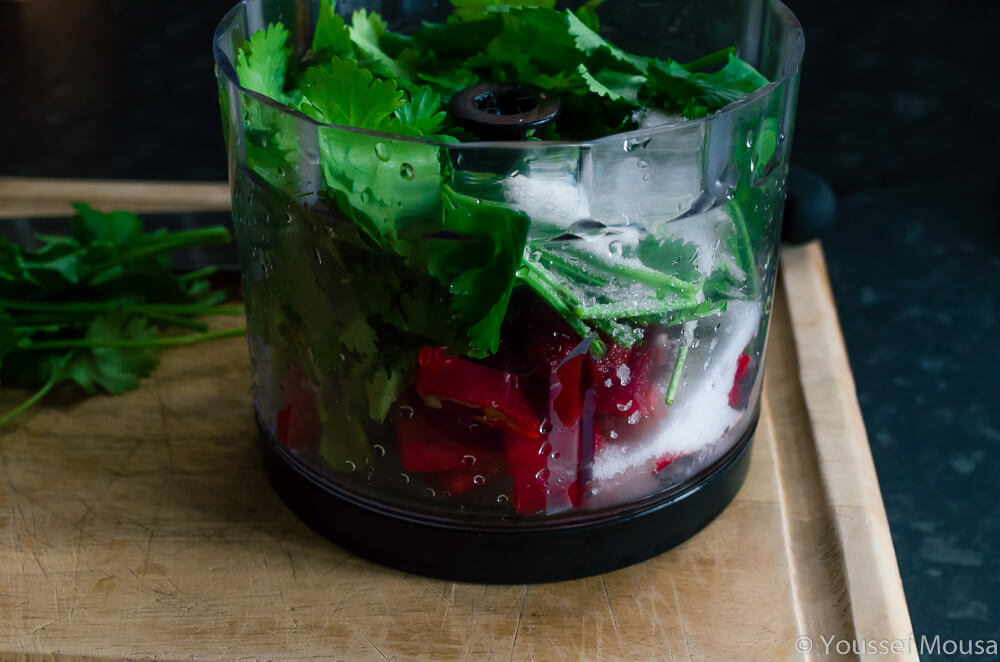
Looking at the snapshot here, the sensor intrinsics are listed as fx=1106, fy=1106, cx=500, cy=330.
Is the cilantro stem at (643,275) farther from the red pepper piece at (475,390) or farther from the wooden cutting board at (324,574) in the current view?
the wooden cutting board at (324,574)

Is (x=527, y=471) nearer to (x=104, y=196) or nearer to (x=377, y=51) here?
(x=377, y=51)

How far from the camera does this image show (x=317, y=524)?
2.75ft

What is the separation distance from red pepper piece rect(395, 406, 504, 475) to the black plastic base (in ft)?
0.18

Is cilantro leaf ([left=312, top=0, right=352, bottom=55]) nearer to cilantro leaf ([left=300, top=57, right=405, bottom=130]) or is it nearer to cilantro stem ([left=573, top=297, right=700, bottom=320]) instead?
cilantro leaf ([left=300, top=57, right=405, bottom=130])

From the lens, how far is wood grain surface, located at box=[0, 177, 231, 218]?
123cm

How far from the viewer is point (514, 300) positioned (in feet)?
2.23

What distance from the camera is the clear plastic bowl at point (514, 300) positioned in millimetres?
658

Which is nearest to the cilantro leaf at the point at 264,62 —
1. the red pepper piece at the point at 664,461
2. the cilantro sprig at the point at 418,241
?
the cilantro sprig at the point at 418,241

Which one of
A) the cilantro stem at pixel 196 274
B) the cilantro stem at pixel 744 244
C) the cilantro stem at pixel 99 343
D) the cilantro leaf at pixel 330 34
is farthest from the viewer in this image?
the cilantro stem at pixel 196 274

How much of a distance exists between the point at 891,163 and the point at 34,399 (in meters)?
1.23

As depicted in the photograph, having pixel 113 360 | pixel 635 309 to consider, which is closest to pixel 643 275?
pixel 635 309

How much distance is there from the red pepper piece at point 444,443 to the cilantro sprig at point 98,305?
354mm

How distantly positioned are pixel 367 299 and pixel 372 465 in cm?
14

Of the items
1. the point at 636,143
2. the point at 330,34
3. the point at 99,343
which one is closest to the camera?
the point at 636,143
